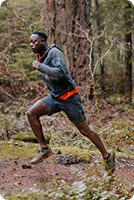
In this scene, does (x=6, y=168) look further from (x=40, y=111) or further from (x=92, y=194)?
(x=92, y=194)

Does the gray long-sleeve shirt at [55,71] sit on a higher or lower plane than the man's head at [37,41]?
lower

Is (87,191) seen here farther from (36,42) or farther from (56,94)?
(36,42)

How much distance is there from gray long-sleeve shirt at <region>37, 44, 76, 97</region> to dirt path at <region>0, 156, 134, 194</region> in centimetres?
152

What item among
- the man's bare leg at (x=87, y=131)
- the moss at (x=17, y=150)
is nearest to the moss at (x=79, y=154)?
the moss at (x=17, y=150)

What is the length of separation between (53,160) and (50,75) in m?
2.15

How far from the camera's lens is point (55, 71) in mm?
3295

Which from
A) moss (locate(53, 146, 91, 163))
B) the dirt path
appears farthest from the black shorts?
moss (locate(53, 146, 91, 163))

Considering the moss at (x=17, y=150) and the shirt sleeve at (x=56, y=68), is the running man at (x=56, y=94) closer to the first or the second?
the shirt sleeve at (x=56, y=68)

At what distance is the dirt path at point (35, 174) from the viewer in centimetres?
363

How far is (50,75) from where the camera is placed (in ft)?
11.0

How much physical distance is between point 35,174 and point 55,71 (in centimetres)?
199

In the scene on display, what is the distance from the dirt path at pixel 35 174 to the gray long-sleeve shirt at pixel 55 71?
1517mm

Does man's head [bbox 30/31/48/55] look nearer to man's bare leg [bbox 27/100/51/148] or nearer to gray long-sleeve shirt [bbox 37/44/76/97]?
gray long-sleeve shirt [bbox 37/44/76/97]

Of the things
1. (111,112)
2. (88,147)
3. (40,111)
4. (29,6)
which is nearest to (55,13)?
(29,6)
